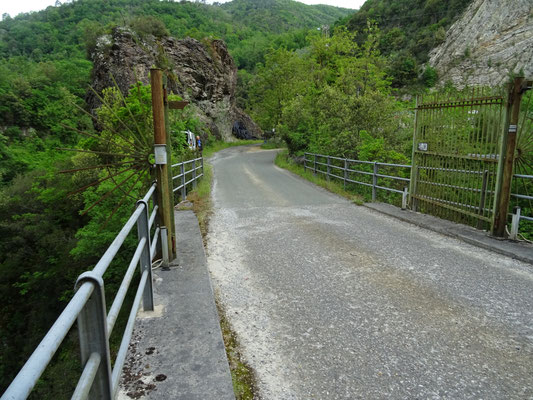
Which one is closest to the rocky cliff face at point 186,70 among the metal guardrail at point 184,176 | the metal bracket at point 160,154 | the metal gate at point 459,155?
the metal guardrail at point 184,176

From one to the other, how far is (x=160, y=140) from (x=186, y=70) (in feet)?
137

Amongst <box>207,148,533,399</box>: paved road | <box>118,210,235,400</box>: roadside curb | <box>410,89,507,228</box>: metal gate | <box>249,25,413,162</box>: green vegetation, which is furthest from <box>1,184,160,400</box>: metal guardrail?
<box>249,25,413,162</box>: green vegetation

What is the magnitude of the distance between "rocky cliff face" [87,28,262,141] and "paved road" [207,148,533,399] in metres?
25.1

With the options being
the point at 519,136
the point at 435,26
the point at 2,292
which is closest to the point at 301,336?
the point at 519,136

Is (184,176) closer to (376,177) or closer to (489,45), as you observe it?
(376,177)

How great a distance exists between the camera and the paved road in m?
2.91

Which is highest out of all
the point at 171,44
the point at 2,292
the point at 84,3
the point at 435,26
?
the point at 84,3

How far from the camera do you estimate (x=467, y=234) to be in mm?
7004

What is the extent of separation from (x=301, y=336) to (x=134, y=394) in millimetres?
1651

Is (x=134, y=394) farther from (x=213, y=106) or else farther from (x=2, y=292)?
(x=213, y=106)

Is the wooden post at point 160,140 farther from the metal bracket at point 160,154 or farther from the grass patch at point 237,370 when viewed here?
the grass patch at point 237,370

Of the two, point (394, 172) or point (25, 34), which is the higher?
point (25, 34)

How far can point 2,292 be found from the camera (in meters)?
13.3

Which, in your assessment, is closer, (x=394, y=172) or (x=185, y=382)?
(x=185, y=382)
